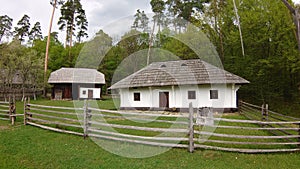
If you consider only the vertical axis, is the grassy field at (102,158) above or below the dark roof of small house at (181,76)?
below

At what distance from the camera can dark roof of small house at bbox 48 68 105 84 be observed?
28483 millimetres

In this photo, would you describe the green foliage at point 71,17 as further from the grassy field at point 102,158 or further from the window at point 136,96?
the grassy field at point 102,158

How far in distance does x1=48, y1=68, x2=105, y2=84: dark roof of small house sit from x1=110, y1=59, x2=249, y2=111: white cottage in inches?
452

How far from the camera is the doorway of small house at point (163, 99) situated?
17500mm

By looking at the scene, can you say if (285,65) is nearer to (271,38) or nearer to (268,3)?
(271,38)

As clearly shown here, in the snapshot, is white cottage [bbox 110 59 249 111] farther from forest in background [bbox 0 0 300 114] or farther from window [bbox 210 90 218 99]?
forest in background [bbox 0 0 300 114]

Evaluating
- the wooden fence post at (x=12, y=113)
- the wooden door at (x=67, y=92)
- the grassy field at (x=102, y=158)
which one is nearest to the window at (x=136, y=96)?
the wooden fence post at (x=12, y=113)

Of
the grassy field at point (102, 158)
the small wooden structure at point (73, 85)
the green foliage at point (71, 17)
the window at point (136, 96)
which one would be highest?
the green foliage at point (71, 17)

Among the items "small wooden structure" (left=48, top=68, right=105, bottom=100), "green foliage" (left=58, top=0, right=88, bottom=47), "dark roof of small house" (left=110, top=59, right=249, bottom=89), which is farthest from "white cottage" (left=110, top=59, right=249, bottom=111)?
"green foliage" (left=58, top=0, right=88, bottom=47)

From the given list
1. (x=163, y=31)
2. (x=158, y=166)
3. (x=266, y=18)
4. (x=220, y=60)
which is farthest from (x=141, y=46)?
(x=158, y=166)

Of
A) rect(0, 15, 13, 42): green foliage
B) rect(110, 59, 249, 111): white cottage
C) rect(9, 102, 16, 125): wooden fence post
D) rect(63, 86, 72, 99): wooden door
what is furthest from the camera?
rect(0, 15, 13, 42): green foliage

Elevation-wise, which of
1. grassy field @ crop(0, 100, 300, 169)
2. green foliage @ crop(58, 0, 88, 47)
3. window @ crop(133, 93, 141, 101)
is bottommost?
grassy field @ crop(0, 100, 300, 169)

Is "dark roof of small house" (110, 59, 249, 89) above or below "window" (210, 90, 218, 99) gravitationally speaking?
above

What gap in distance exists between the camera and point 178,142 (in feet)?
25.5
